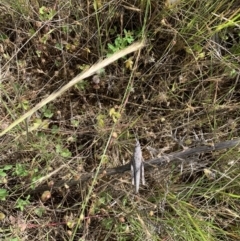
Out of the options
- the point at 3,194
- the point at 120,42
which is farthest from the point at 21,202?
the point at 120,42

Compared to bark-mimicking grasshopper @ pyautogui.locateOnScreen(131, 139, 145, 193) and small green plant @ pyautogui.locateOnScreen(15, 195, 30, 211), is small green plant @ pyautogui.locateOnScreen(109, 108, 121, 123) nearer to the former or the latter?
bark-mimicking grasshopper @ pyautogui.locateOnScreen(131, 139, 145, 193)

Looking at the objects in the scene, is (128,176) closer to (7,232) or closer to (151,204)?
(151,204)

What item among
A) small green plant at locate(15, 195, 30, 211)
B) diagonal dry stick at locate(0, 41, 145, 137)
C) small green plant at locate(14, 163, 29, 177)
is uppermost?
diagonal dry stick at locate(0, 41, 145, 137)

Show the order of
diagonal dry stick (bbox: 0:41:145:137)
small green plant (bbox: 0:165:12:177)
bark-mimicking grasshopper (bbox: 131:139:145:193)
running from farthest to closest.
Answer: small green plant (bbox: 0:165:12:177) → bark-mimicking grasshopper (bbox: 131:139:145:193) → diagonal dry stick (bbox: 0:41:145:137)

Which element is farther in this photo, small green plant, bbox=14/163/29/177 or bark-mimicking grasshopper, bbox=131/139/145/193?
small green plant, bbox=14/163/29/177

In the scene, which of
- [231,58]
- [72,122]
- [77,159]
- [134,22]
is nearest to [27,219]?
[77,159]

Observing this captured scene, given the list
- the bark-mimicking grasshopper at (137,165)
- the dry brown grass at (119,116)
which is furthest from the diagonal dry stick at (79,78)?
the dry brown grass at (119,116)

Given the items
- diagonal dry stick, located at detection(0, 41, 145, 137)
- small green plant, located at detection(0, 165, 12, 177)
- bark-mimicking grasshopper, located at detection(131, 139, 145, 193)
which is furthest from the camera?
small green plant, located at detection(0, 165, 12, 177)

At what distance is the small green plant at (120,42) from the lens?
156cm

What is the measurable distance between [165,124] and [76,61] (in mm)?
420

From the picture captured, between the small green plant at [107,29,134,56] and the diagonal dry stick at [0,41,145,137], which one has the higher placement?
the diagonal dry stick at [0,41,145,137]

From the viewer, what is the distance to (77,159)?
1.58 meters

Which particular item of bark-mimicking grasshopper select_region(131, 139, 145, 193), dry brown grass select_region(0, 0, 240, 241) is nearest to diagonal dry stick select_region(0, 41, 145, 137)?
bark-mimicking grasshopper select_region(131, 139, 145, 193)

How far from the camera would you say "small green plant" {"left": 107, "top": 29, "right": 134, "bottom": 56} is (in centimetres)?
156
